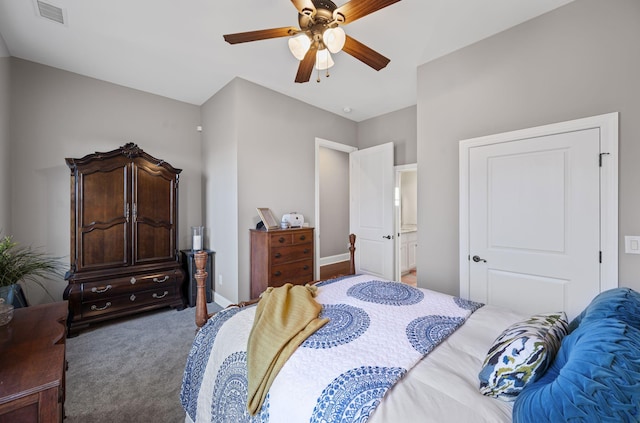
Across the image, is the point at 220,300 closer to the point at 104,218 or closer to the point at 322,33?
the point at 104,218

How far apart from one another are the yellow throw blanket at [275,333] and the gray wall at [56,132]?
3.14 m

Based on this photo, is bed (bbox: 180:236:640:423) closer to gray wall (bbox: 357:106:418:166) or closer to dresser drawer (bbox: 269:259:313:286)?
dresser drawer (bbox: 269:259:313:286)

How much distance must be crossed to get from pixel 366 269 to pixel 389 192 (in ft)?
4.39

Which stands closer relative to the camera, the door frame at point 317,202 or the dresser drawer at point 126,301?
the dresser drawer at point 126,301

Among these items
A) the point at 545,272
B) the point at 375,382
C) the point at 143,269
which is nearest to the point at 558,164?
the point at 545,272

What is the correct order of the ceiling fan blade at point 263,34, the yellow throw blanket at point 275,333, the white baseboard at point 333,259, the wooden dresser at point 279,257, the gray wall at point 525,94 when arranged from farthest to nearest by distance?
1. the white baseboard at point 333,259
2. the wooden dresser at point 279,257
3. the gray wall at point 525,94
4. the ceiling fan blade at point 263,34
5. the yellow throw blanket at point 275,333

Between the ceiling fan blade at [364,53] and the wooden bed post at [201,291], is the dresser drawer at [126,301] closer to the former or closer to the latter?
the wooden bed post at [201,291]

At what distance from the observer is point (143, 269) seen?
3145 millimetres

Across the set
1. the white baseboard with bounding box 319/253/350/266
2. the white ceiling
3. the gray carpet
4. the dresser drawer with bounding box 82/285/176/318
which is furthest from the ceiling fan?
the white baseboard with bounding box 319/253/350/266

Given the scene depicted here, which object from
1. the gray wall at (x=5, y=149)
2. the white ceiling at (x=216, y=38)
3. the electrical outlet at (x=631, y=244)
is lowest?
the electrical outlet at (x=631, y=244)

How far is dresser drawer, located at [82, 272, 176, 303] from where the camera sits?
282 cm

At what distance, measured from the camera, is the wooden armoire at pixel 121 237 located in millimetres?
2783

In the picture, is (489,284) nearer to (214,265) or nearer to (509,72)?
(509,72)

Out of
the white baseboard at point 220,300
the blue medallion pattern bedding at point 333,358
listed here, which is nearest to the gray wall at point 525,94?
the blue medallion pattern bedding at point 333,358
